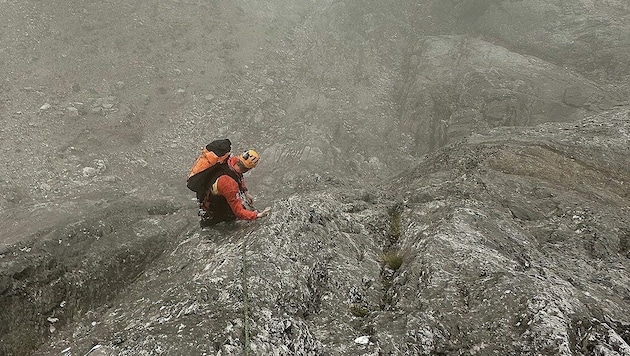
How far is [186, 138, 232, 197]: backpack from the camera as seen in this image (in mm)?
10531

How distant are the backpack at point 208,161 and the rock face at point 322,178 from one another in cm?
152

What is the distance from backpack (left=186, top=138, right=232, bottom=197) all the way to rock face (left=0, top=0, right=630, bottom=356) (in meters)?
1.52

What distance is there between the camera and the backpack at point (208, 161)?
1053cm

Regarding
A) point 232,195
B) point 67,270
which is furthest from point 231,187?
point 67,270

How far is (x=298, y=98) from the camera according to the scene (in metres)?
32.4

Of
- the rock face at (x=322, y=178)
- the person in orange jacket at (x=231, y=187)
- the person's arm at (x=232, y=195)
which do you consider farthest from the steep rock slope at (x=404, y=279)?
the person in orange jacket at (x=231, y=187)

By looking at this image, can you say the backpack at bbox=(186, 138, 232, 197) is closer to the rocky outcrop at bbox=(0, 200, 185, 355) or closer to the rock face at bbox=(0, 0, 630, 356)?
the rock face at bbox=(0, 0, 630, 356)

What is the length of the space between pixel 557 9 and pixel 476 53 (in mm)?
8662

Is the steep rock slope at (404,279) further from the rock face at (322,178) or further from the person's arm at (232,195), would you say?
the person's arm at (232,195)

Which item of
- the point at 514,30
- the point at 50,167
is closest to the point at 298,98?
the point at 50,167

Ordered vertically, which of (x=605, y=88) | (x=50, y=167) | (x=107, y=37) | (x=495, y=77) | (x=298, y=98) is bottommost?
(x=605, y=88)

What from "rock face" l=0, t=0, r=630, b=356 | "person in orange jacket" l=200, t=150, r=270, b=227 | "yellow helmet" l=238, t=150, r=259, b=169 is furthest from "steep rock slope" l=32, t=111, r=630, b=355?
"yellow helmet" l=238, t=150, r=259, b=169

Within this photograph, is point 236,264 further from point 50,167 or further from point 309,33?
point 309,33

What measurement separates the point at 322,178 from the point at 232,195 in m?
7.82
